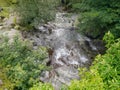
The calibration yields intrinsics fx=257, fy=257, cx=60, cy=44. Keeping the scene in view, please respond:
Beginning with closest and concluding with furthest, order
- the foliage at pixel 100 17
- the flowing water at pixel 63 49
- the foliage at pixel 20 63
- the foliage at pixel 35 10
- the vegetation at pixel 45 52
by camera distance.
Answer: the vegetation at pixel 45 52 → the foliage at pixel 20 63 → the flowing water at pixel 63 49 → the foliage at pixel 100 17 → the foliage at pixel 35 10

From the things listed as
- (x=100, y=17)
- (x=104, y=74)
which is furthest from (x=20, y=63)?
(x=100, y=17)

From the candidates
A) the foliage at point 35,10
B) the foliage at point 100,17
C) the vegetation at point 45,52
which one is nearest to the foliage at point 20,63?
the vegetation at point 45,52

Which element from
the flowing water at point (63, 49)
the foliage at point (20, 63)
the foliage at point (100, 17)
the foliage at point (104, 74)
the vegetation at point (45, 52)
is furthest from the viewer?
the foliage at point (100, 17)

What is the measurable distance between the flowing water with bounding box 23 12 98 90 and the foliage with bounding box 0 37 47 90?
1086mm

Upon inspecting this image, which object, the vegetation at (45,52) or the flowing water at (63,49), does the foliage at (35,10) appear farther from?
the flowing water at (63,49)

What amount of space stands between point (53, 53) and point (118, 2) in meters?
4.93

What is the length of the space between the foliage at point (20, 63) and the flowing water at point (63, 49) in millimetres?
1086

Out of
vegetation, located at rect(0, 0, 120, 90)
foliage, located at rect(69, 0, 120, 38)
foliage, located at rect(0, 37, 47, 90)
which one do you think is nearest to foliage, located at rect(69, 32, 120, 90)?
vegetation, located at rect(0, 0, 120, 90)

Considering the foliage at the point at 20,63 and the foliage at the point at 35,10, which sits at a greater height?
the foliage at the point at 35,10

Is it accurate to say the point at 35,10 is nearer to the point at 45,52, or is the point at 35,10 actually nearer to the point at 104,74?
the point at 45,52

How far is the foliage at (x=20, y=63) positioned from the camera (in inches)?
456

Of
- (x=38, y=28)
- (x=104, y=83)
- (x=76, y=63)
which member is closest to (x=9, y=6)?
(x=38, y=28)

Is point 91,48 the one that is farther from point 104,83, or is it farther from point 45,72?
point 104,83

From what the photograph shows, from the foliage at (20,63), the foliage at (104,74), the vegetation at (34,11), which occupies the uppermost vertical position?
the foliage at (104,74)
